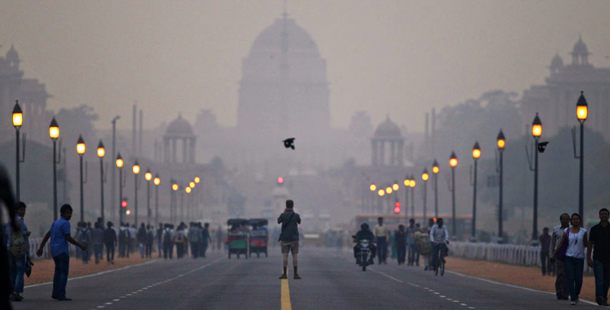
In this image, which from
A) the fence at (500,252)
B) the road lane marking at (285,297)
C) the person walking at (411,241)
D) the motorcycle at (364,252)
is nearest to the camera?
the road lane marking at (285,297)

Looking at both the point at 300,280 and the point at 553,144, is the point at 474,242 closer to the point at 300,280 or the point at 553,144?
the point at 300,280

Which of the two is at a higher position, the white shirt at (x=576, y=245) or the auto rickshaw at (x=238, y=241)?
the white shirt at (x=576, y=245)

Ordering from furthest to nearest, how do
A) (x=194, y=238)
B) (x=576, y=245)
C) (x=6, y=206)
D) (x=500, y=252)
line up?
(x=194, y=238)
(x=500, y=252)
(x=576, y=245)
(x=6, y=206)

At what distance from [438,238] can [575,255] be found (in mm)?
14344

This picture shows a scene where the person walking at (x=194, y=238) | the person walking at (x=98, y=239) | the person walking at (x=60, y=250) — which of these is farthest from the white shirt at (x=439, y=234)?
the person walking at (x=194, y=238)

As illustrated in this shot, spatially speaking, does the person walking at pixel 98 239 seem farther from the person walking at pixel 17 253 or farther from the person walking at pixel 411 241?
the person walking at pixel 17 253

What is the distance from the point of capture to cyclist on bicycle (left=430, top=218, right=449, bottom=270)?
120 feet

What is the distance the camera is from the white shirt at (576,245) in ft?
73.3

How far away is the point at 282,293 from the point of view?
24047mm

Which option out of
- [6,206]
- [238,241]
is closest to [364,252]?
[238,241]

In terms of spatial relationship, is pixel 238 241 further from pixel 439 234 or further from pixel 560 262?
pixel 560 262

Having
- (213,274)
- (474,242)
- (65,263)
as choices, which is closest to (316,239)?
(474,242)

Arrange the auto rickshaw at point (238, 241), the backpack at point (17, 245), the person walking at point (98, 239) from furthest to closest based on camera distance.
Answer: the auto rickshaw at point (238, 241)
the person walking at point (98, 239)
the backpack at point (17, 245)

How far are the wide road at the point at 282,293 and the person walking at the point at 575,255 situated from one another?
379 mm
